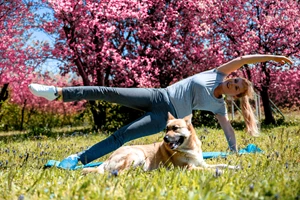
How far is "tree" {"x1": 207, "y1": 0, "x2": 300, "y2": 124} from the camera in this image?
14.1 meters

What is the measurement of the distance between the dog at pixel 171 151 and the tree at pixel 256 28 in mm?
9762

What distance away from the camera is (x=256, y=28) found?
14.6 metres

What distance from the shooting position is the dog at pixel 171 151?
15.6 ft

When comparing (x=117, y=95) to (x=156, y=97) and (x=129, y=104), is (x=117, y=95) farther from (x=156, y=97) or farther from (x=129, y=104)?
(x=156, y=97)

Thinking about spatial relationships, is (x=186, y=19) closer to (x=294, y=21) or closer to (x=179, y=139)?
(x=294, y=21)

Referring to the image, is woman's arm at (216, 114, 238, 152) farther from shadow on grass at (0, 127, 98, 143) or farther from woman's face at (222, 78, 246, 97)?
shadow on grass at (0, 127, 98, 143)

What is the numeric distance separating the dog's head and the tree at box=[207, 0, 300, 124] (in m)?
9.70

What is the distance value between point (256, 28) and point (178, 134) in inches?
434

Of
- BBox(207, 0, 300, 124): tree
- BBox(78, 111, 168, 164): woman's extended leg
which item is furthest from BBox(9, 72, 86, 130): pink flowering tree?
BBox(78, 111, 168, 164): woman's extended leg

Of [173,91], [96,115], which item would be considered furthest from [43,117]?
[173,91]

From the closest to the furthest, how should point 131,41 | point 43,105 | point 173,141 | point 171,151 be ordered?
point 173,141 → point 171,151 → point 131,41 → point 43,105

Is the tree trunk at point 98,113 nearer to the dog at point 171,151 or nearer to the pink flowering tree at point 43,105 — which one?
the pink flowering tree at point 43,105

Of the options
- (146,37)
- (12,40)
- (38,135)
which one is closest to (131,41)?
(146,37)

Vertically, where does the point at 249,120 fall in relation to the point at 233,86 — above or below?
below
